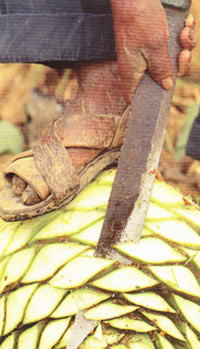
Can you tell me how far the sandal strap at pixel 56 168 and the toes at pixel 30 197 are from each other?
0.08ft

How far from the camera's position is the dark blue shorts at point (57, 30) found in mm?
573

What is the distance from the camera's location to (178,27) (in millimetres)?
512

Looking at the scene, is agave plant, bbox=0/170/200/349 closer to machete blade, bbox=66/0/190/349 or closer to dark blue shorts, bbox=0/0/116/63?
machete blade, bbox=66/0/190/349

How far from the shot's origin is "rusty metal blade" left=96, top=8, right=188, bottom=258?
0.52 m

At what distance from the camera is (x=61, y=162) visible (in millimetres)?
564

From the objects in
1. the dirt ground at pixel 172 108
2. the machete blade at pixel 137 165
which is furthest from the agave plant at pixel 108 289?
the dirt ground at pixel 172 108

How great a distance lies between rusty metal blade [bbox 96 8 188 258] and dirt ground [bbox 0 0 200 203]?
5.4 inches

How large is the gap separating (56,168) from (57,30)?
0.59 feet

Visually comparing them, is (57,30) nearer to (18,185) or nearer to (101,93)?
(101,93)

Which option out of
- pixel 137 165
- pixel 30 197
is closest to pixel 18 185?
pixel 30 197

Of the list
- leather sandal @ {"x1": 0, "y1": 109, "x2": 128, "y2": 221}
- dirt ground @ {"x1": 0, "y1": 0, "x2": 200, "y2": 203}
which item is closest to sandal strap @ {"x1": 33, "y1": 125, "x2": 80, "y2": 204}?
leather sandal @ {"x1": 0, "y1": 109, "x2": 128, "y2": 221}

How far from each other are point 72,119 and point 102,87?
60 millimetres

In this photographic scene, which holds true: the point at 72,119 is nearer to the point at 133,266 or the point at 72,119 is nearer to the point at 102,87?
the point at 102,87

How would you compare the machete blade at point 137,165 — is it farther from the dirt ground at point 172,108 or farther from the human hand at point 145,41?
the dirt ground at point 172,108
